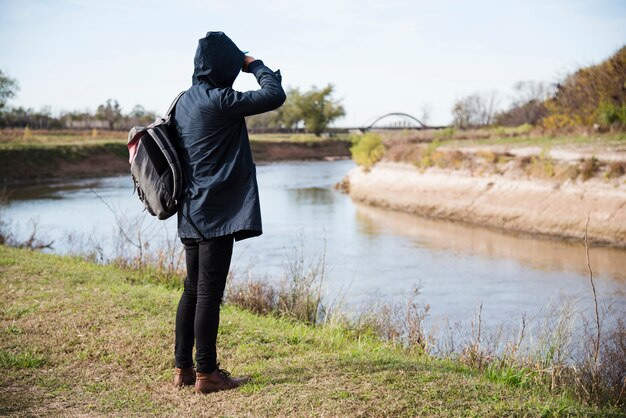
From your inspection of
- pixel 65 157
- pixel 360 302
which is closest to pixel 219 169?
pixel 360 302

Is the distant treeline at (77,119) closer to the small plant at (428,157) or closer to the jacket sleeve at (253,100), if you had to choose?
the small plant at (428,157)

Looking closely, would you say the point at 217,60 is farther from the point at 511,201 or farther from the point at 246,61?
the point at 511,201

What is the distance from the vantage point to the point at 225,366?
5.01m

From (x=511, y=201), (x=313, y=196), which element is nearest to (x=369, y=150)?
(x=313, y=196)

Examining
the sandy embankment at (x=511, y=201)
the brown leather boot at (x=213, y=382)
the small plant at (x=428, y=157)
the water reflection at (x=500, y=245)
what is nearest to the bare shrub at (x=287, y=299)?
the brown leather boot at (x=213, y=382)

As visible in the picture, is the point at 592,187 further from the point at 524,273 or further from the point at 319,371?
the point at 319,371

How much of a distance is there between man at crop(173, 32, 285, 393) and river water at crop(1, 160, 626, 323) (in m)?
4.22

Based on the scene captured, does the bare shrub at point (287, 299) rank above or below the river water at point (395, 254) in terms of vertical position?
above

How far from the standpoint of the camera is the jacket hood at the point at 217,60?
4.08 m

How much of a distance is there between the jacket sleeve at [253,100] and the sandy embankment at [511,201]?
13.3m

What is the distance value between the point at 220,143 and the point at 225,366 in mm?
1863

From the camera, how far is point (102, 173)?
40156mm

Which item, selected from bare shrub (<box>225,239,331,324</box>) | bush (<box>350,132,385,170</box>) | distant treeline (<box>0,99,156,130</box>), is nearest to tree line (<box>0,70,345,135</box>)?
distant treeline (<box>0,99,156,130</box>)

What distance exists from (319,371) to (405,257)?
10.5 m
